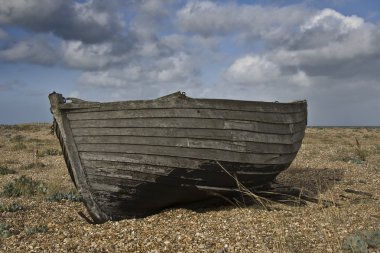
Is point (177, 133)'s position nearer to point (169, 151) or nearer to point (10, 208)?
point (169, 151)

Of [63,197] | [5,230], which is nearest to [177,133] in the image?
[5,230]

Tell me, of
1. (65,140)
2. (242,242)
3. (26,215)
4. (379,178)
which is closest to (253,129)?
(242,242)

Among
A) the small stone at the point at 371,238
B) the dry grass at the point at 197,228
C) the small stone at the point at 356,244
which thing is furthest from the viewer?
the dry grass at the point at 197,228

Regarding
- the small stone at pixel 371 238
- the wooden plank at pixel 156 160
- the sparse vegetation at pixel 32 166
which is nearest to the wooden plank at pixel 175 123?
the wooden plank at pixel 156 160

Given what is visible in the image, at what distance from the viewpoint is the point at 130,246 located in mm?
5891

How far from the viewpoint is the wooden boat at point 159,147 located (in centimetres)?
659

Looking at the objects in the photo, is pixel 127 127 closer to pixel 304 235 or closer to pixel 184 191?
pixel 184 191

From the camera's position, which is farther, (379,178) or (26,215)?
(379,178)

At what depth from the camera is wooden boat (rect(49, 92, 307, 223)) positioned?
659 cm

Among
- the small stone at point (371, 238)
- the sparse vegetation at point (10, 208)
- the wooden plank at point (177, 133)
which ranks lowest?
the small stone at point (371, 238)

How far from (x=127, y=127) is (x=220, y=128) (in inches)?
56.4

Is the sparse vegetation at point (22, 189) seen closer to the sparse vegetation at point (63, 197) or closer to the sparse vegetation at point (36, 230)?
the sparse vegetation at point (63, 197)

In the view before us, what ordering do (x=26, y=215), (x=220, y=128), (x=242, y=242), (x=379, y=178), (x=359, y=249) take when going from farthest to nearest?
1. (x=379, y=178)
2. (x=26, y=215)
3. (x=220, y=128)
4. (x=242, y=242)
5. (x=359, y=249)

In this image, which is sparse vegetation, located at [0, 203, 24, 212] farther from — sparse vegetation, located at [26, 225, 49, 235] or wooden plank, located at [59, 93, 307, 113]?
wooden plank, located at [59, 93, 307, 113]
